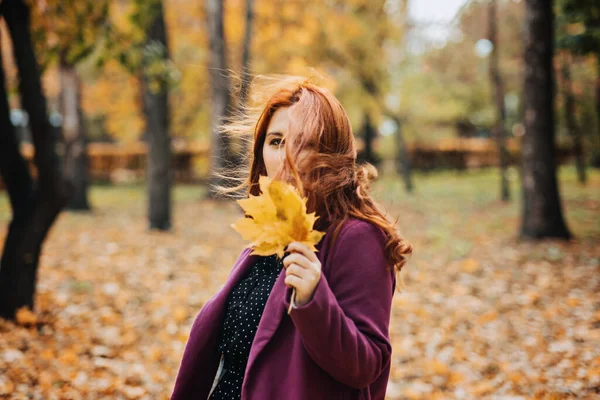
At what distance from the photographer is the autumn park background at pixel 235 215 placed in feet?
14.4

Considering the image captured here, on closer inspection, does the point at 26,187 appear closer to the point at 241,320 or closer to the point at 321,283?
the point at 241,320

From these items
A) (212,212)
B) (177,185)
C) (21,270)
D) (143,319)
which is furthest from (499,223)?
(177,185)

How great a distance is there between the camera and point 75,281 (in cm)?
657

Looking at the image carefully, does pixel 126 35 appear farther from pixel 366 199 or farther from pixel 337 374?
pixel 337 374

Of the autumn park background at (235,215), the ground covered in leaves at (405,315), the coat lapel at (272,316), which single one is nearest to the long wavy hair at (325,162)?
the coat lapel at (272,316)

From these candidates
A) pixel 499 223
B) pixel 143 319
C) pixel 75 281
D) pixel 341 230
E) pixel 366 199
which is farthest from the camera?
pixel 499 223

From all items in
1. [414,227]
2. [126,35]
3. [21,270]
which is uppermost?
[126,35]

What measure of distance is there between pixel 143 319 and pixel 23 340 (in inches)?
51.4

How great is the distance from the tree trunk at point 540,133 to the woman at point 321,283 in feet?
25.6

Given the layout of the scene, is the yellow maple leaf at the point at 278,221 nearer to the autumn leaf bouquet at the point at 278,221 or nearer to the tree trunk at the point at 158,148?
the autumn leaf bouquet at the point at 278,221

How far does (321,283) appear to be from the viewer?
1.33 m

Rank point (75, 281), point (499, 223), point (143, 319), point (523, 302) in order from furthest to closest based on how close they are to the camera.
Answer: point (499, 223)
point (75, 281)
point (523, 302)
point (143, 319)

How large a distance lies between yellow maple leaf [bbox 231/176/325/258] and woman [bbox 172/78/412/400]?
0.12ft

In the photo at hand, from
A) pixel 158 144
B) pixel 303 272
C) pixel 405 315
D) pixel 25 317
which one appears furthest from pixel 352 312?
pixel 158 144
